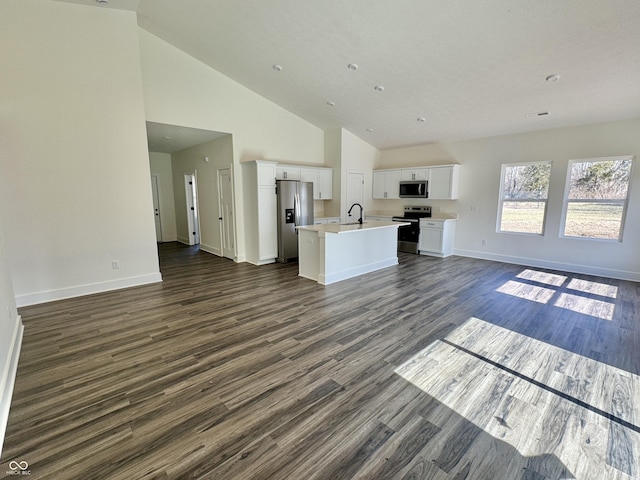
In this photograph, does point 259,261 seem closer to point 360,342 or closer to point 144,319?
point 144,319

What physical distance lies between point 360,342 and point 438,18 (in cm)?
360

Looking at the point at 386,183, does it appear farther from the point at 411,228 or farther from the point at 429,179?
the point at 411,228

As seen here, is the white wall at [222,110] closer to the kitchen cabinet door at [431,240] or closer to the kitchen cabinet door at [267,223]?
the kitchen cabinet door at [267,223]

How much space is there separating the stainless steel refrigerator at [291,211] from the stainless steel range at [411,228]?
7.87ft

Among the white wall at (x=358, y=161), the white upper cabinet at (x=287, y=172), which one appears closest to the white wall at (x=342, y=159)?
the white wall at (x=358, y=161)

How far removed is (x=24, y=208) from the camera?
370cm

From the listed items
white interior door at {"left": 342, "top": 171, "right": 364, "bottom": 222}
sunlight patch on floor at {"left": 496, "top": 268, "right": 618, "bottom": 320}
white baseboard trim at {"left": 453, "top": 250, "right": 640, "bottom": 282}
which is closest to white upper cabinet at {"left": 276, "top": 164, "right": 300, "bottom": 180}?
white interior door at {"left": 342, "top": 171, "right": 364, "bottom": 222}

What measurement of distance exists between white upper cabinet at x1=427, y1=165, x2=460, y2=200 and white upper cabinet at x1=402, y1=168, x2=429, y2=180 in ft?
0.40

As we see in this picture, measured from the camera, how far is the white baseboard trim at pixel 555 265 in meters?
4.89

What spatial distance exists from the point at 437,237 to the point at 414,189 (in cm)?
128

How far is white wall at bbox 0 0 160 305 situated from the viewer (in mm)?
3574

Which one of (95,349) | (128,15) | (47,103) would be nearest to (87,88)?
(47,103)

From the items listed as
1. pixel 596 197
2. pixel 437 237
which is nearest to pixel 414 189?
pixel 437 237

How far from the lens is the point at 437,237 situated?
6609 millimetres
